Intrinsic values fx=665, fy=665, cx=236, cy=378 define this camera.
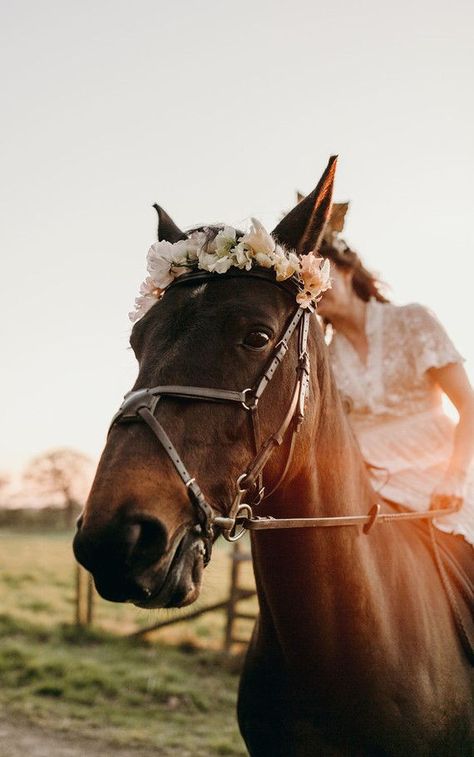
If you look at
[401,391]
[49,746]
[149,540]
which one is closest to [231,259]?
[149,540]

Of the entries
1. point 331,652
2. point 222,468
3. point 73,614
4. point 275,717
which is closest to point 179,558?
point 222,468

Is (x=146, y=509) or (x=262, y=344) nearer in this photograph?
(x=146, y=509)

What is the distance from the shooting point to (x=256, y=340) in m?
2.38

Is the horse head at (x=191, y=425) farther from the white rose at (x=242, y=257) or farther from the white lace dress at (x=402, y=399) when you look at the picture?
the white lace dress at (x=402, y=399)

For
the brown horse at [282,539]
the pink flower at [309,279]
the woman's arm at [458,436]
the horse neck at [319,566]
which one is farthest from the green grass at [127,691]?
the pink flower at [309,279]

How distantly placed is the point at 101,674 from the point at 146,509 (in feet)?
24.1

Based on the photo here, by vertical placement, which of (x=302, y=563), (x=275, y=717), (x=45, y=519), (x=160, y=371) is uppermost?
(x=160, y=371)

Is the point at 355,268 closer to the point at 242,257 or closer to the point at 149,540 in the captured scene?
the point at 242,257

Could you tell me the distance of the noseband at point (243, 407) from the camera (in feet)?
6.83

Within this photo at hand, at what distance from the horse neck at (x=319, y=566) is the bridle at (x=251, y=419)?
0.09 m

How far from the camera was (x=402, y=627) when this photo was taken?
2932 mm

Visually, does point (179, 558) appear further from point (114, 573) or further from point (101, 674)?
point (101, 674)

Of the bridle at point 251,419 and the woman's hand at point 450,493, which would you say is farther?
the woman's hand at point 450,493

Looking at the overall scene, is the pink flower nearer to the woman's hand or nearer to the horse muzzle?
the horse muzzle
